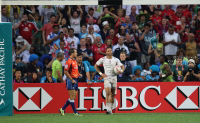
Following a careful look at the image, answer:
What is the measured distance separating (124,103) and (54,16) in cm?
551

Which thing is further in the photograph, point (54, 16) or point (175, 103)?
point (54, 16)

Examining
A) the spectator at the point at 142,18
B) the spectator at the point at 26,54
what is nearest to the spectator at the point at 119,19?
the spectator at the point at 142,18

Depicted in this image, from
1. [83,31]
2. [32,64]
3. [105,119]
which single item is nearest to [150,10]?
[83,31]

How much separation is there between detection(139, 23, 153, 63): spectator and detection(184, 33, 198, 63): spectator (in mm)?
1468

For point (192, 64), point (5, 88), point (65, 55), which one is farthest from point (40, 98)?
point (192, 64)

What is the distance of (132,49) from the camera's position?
14.0 m

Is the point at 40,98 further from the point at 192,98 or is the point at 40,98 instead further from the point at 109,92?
the point at 192,98

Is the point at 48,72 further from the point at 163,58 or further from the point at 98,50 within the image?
the point at 163,58

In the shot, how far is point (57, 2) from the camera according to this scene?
14594mm

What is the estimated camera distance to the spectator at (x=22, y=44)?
14.1 metres

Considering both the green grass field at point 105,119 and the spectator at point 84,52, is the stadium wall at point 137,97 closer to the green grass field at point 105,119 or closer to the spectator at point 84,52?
the green grass field at point 105,119

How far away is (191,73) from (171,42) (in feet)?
6.86

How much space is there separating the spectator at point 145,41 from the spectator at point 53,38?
131 inches

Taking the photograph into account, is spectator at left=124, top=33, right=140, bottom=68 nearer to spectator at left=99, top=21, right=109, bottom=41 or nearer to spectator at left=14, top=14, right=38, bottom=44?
spectator at left=99, top=21, right=109, bottom=41
